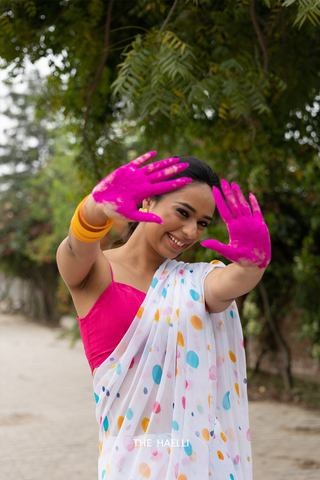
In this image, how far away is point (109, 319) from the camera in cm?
174

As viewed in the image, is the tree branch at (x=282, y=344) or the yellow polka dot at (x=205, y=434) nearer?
the yellow polka dot at (x=205, y=434)

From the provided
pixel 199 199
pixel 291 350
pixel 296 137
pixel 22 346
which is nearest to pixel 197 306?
pixel 199 199

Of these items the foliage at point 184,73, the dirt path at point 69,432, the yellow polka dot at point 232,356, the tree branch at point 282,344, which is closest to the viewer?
the yellow polka dot at point 232,356

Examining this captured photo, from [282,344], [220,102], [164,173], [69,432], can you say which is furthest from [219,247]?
[282,344]

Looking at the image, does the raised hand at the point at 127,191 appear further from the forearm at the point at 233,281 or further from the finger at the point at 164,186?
the forearm at the point at 233,281

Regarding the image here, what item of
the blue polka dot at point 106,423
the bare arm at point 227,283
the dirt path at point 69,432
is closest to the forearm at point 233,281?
the bare arm at point 227,283

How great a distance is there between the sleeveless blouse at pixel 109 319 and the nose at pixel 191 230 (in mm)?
293

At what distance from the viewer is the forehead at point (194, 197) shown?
5.71 feet

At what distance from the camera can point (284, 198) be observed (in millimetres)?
7184

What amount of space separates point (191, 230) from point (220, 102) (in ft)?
5.57

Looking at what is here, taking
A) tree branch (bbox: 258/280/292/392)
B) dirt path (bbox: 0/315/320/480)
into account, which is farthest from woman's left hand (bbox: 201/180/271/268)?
tree branch (bbox: 258/280/292/392)

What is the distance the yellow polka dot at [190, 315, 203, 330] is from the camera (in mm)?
1700

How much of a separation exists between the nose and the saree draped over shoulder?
159 millimetres

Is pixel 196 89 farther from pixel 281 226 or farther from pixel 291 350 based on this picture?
pixel 291 350
